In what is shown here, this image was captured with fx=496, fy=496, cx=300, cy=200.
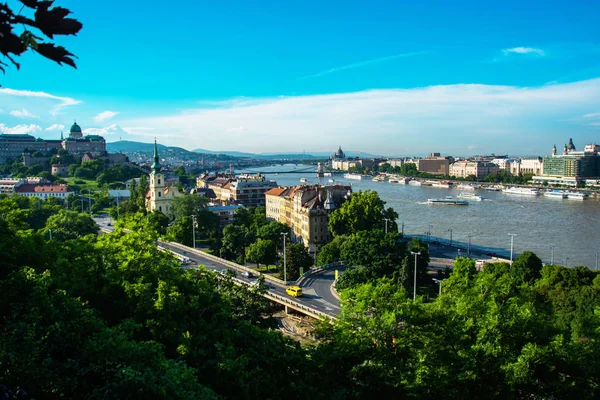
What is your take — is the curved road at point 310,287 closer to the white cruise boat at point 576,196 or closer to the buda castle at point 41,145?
the white cruise boat at point 576,196

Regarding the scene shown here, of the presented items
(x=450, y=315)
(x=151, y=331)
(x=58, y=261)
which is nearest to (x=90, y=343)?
(x=151, y=331)

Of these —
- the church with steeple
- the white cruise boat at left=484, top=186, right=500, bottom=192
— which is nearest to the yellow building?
the church with steeple

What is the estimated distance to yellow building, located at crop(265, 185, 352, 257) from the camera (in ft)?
92.6

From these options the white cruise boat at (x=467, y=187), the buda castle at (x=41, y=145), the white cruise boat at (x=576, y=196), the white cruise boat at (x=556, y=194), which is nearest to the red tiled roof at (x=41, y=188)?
the buda castle at (x=41, y=145)

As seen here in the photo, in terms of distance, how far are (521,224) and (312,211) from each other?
16.5m

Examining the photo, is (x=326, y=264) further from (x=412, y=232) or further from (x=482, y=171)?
(x=482, y=171)

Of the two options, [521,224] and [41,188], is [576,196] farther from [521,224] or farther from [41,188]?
[41,188]

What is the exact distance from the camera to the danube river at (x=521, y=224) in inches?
1042

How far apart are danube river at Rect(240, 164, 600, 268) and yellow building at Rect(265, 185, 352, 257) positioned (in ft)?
22.3

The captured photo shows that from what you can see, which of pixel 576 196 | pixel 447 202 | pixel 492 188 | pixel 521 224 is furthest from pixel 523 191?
pixel 521 224

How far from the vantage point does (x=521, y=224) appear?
34938mm

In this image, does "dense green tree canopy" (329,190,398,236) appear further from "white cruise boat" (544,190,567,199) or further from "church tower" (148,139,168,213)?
"white cruise boat" (544,190,567,199)

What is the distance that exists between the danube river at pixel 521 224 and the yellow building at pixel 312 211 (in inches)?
267

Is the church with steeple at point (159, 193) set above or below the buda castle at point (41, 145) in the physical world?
below
